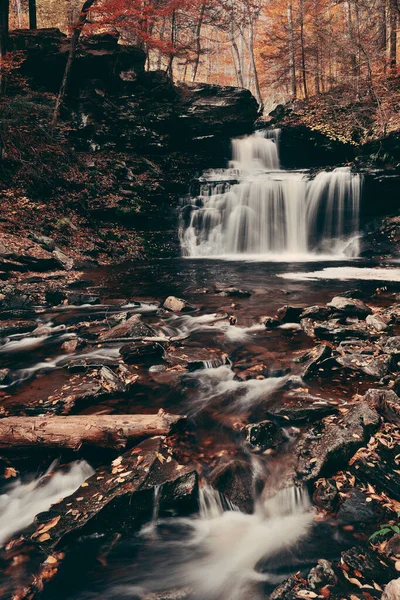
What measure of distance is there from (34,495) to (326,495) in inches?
112

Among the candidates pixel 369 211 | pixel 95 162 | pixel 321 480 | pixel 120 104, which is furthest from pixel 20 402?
pixel 120 104

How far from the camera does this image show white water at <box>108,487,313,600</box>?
2824 mm

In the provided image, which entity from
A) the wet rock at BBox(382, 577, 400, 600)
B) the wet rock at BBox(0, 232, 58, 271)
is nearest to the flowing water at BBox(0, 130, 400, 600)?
the wet rock at BBox(382, 577, 400, 600)

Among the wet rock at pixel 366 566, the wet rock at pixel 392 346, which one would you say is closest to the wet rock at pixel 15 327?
the wet rock at pixel 392 346

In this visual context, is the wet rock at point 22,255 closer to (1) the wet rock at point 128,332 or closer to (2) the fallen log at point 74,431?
(1) the wet rock at point 128,332

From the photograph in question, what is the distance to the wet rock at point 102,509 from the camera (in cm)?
286

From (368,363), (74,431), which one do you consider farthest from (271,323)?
(74,431)

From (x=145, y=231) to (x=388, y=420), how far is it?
15.8 metres

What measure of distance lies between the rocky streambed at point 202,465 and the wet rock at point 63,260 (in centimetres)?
649

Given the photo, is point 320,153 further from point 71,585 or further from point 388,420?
point 71,585

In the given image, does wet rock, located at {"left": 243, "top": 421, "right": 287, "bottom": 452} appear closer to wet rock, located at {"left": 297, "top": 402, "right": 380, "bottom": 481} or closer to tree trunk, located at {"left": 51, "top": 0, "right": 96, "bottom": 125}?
wet rock, located at {"left": 297, "top": 402, "right": 380, "bottom": 481}

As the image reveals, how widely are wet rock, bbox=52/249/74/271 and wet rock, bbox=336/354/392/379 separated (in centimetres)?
1069

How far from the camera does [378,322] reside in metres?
7.21

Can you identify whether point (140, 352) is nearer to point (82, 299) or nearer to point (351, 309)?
point (82, 299)
